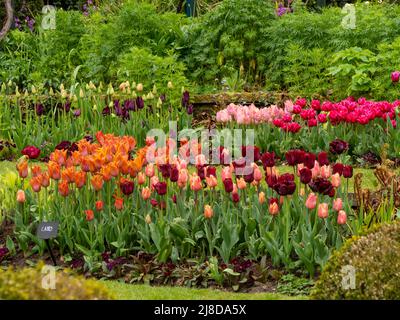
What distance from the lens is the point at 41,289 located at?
3.45 m

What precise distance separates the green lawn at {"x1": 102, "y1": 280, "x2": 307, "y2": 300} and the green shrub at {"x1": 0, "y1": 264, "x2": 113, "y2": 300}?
1.86 metres

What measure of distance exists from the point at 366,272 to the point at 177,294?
1632 millimetres

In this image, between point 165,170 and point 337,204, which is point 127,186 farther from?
point 337,204

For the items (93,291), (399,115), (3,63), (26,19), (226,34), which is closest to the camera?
(93,291)

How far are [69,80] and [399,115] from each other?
4765mm

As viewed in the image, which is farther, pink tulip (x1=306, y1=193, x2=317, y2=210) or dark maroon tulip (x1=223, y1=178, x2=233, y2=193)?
dark maroon tulip (x1=223, y1=178, x2=233, y2=193)

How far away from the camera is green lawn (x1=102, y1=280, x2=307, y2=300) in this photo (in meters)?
5.38

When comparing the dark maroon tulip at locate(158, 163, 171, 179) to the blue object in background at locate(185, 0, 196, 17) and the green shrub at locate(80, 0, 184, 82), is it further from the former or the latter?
the blue object in background at locate(185, 0, 196, 17)

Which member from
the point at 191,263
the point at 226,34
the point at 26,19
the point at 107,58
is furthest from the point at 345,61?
the point at 26,19

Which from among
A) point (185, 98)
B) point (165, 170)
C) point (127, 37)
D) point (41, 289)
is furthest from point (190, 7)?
point (41, 289)

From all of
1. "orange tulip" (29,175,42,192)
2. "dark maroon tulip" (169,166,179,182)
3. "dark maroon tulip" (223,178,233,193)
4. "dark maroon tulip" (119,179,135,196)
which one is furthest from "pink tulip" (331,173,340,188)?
"orange tulip" (29,175,42,192)

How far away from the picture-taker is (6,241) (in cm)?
640

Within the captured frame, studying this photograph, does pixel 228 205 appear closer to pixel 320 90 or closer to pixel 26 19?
pixel 320 90

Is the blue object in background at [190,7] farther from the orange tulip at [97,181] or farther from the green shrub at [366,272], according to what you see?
the green shrub at [366,272]
